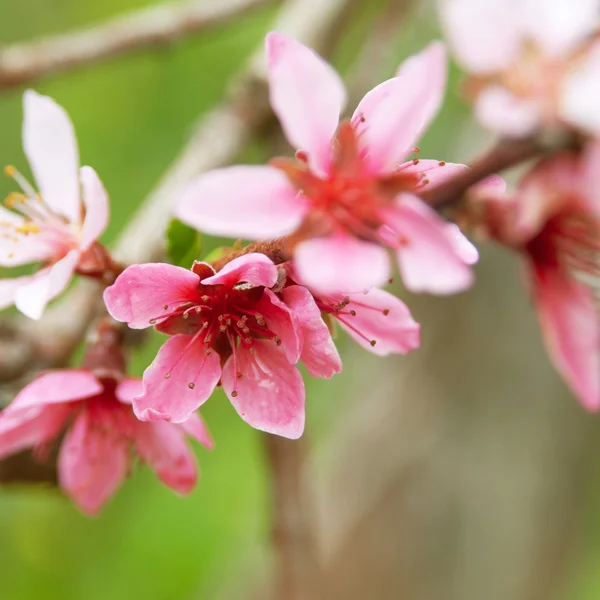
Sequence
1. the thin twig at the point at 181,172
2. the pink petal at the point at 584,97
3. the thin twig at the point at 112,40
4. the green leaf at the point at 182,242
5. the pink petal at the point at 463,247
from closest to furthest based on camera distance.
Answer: the pink petal at the point at 584,97 < the pink petal at the point at 463,247 < the green leaf at the point at 182,242 < the thin twig at the point at 181,172 < the thin twig at the point at 112,40

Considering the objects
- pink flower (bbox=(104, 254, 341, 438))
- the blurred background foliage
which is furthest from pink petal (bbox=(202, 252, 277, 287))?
the blurred background foliage

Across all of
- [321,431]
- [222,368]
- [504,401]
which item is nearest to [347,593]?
[504,401]

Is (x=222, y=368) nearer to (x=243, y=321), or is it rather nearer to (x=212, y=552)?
(x=243, y=321)

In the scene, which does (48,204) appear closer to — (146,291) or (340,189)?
(146,291)

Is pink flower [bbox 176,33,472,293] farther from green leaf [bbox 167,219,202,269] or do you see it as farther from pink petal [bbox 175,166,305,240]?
green leaf [bbox 167,219,202,269]

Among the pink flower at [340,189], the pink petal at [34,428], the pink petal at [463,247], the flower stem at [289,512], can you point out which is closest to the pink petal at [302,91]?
the pink flower at [340,189]

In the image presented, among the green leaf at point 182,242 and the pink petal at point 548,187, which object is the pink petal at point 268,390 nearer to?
the green leaf at point 182,242

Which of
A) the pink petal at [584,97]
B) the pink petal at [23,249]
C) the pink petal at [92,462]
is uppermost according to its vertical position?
the pink petal at [584,97]
